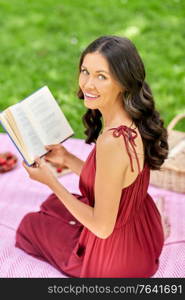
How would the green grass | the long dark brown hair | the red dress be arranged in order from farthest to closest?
the green grass < the red dress < the long dark brown hair

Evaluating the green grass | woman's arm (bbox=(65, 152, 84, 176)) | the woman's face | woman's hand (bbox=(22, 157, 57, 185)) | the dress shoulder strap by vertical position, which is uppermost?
the woman's face

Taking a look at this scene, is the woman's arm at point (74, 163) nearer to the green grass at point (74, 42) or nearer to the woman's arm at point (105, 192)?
the woman's arm at point (105, 192)

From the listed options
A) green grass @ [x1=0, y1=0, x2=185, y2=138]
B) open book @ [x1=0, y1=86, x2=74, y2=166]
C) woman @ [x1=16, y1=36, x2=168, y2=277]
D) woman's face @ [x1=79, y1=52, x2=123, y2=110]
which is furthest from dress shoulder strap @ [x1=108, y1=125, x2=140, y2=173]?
green grass @ [x1=0, y1=0, x2=185, y2=138]

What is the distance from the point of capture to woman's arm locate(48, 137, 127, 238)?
2.16 m

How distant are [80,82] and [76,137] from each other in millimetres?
1921

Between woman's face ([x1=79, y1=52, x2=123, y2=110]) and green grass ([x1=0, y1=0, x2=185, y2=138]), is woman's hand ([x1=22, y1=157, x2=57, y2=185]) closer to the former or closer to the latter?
woman's face ([x1=79, y1=52, x2=123, y2=110])

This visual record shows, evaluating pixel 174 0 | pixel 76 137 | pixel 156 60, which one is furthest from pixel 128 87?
pixel 174 0

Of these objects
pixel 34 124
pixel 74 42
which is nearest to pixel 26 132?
pixel 34 124

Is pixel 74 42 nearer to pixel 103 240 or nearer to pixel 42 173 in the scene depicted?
pixel 42 173

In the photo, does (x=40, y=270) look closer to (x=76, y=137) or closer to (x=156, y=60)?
(x=76, y=137)

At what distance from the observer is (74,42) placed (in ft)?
17.7

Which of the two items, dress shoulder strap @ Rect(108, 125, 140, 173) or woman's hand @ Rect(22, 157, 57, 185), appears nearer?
dress shoulder strap @ Rect(108, 125, 140, 173)

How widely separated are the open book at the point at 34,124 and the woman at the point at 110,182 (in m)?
0.07

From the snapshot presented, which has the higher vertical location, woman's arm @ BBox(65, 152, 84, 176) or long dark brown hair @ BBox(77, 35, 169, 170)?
long dark brown hair @ BBox(77, 35, 169, 170)
